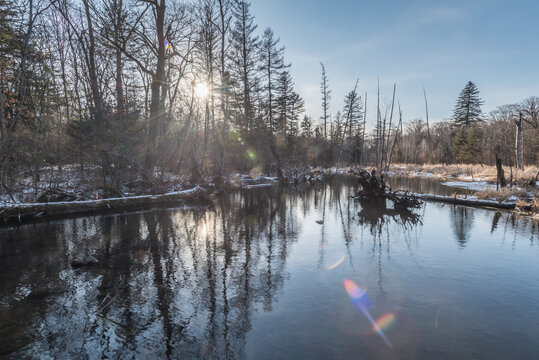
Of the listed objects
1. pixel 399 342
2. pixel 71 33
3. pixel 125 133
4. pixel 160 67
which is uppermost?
pixel 71 33

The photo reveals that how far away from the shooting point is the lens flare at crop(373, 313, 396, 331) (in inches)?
167

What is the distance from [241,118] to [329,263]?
2440 centimetres

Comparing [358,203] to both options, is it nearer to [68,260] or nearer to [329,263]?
[329,263]

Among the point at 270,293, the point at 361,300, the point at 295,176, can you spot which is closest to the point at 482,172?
the point at 295,176

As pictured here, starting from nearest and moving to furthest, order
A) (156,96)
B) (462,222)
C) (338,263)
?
(338,263) → (462,222) → (156,96)

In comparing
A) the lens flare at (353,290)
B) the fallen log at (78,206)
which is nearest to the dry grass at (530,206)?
the lens flare at (353,290)

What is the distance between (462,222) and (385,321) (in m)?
9.28

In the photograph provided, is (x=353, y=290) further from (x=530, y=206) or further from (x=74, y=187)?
(x=74, y=187)

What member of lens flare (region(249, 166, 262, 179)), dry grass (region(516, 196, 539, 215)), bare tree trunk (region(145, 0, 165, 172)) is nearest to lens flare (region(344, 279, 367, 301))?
dry grass (region(516, 196, 539, 215))

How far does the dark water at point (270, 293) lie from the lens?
3838 mm

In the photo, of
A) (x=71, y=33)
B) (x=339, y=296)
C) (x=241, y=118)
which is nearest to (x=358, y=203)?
(x=339, y=296)

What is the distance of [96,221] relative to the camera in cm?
1143

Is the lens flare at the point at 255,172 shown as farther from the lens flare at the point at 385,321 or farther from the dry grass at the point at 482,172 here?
the lens flare at the point at 385,321

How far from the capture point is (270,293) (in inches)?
211
